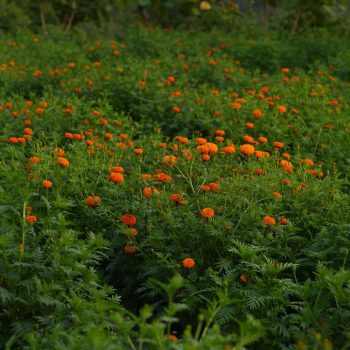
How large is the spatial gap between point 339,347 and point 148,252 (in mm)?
1056

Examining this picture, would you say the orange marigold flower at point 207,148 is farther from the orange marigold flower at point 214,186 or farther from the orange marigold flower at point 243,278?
the orange marigold flower at point 243,278

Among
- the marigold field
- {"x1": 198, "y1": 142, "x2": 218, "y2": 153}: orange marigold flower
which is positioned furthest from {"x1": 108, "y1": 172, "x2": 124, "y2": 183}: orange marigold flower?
{"x1": 198, "y1": 142, "x2": 218, "y2": 153}: orange marigold flower

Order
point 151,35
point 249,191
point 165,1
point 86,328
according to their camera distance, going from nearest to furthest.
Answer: point 86,328, point 249,191, point 151,35, point 165,1


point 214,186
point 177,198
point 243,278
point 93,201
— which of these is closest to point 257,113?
point 214,186

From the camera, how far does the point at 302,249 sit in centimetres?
300

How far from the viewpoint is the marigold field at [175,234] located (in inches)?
93.4

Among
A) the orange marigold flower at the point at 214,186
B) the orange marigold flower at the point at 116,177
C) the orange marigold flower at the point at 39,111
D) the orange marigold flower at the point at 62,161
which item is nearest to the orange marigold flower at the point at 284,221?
the orange marigold flower at the point at 214,186

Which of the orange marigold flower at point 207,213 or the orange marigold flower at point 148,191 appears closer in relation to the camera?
the orange marigold flower at point 207,213

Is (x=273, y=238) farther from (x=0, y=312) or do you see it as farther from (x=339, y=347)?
(x=0, y=312)

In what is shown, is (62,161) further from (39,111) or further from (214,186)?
(39,111)

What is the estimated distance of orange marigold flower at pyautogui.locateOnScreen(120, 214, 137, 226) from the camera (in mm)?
2977

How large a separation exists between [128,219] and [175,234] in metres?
0.25

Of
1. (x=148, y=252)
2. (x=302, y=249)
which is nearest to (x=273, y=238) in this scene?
(x=302, y=249)

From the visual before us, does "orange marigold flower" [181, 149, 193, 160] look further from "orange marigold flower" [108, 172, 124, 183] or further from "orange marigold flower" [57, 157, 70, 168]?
"orange marigold flower" [57, 157, 70, 168]
